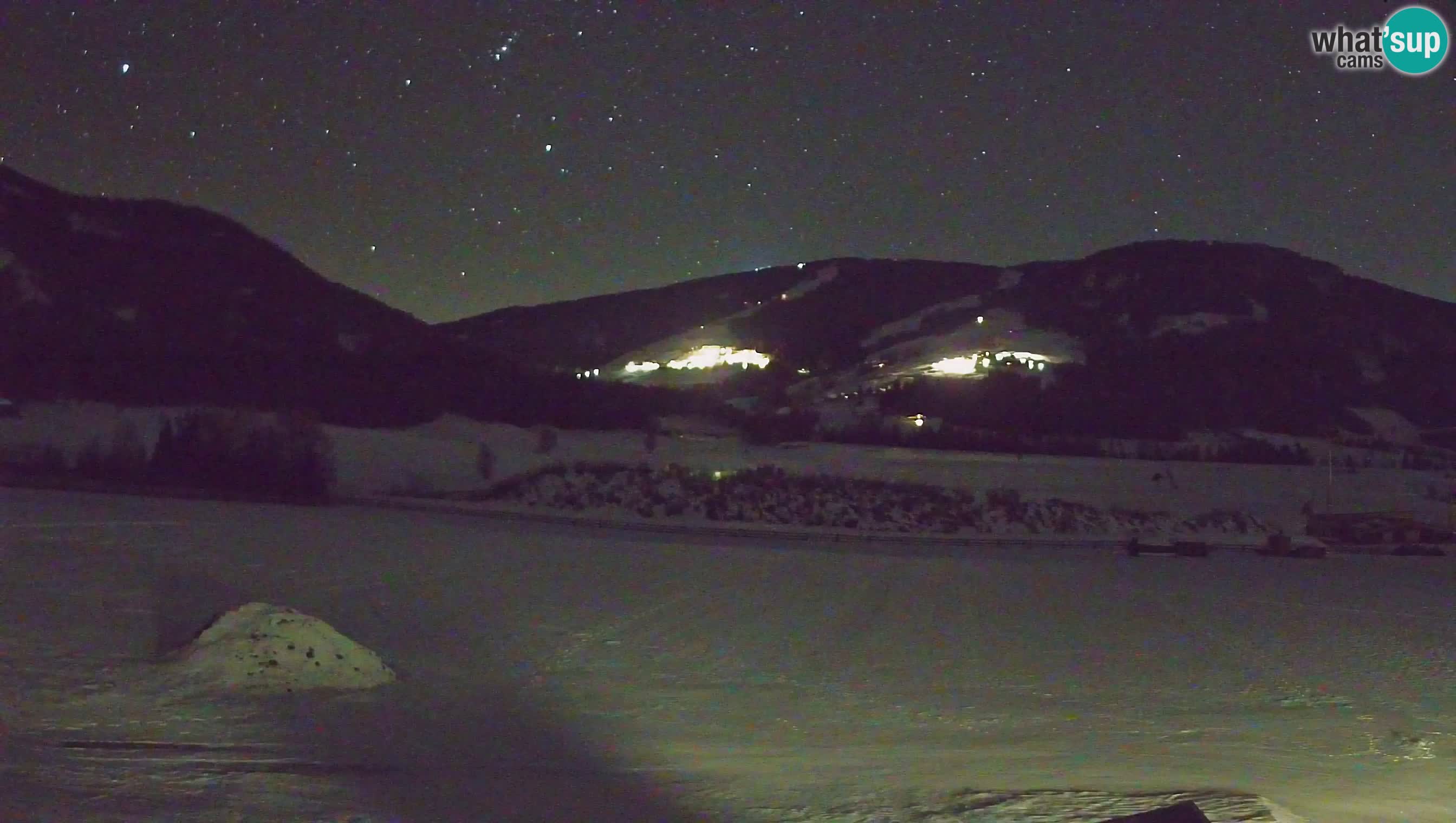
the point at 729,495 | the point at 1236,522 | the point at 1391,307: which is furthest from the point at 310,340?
the point at 1391,307

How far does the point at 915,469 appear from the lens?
37031 millimetres

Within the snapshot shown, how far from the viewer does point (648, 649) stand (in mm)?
12398

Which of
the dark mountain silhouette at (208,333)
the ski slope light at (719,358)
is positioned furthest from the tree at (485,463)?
the ski slope light at (719,358)

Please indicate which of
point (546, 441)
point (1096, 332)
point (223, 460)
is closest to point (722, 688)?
point (223, 460)

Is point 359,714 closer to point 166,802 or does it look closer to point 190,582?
point 166,802

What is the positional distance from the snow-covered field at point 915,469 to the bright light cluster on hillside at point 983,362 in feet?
118

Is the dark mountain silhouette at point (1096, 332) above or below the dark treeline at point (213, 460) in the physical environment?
above

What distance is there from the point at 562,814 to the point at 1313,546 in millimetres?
20363

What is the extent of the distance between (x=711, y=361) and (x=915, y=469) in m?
59.2

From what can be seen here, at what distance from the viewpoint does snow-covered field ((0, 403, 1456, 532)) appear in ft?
106

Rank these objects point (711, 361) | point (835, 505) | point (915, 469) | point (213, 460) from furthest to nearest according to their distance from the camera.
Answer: point (711, 361) < point (915, 469) < point (835, 505) < point (213, 460)

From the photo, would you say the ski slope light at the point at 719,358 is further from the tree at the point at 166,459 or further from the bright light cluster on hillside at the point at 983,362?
the tree at the point at 166,459

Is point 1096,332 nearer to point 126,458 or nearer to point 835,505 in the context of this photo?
point 835,505

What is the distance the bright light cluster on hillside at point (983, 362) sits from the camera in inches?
3147
